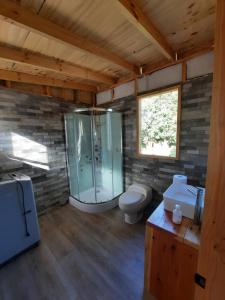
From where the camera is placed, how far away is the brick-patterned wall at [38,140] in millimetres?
2256

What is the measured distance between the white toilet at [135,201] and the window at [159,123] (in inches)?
24.7

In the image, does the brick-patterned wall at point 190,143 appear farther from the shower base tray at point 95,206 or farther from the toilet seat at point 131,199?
the shower base tray at point 95,206

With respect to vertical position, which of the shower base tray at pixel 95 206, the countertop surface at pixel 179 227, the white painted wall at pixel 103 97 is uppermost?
the white painted wall at pixel 103 97

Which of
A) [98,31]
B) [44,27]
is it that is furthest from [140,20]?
[44,27]

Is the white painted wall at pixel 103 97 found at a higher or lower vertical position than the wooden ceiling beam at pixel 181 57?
lower

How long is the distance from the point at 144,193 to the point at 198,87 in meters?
1.72

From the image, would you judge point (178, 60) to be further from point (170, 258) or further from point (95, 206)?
point (95, 206)

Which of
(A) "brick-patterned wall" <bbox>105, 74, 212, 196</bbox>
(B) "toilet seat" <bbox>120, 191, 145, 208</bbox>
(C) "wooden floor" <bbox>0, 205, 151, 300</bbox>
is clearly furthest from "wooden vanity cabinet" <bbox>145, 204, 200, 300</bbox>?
(A) "brick-patterned wall" <bbox>105, 74, 212, 196</bbox>

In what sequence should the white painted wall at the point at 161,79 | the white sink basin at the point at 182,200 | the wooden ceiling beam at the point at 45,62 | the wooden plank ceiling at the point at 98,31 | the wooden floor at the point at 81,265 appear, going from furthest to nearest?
1. the white painted wall at the point at 161,79
2. the wooden ceiling beam at the point at 45,62
3. the wooden floor at the point at 81,265
4. the white sink basin at the point at 182,200
5. the wooden plank ceiling at the point at 98,31

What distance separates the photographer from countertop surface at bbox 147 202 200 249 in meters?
1.07

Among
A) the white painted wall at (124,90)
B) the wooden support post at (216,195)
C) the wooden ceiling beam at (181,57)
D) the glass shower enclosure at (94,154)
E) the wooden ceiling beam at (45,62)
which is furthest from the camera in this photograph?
the glass shower enclosure at (94,154)

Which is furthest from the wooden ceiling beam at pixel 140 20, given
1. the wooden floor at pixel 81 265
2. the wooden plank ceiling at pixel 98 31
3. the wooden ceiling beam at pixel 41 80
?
the wooden floor at pixel 81 265

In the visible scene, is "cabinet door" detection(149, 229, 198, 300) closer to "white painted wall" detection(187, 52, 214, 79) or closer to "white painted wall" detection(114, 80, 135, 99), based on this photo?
"white painted wall" detection(187, 52, 214, 79)

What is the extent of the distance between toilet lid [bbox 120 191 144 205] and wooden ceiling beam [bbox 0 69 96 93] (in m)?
2.28
